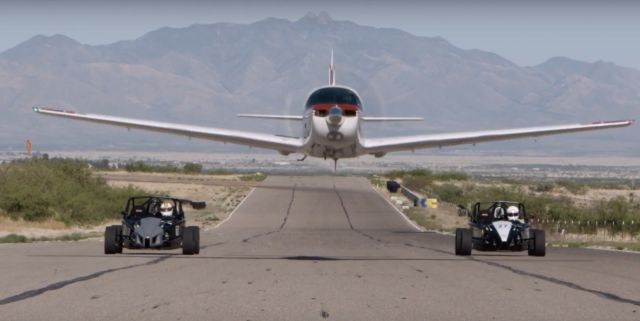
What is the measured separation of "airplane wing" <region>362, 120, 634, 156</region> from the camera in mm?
49625

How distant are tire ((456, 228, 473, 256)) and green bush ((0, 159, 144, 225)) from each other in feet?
109

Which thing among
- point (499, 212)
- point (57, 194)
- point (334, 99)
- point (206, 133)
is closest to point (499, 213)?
point (499, 212)

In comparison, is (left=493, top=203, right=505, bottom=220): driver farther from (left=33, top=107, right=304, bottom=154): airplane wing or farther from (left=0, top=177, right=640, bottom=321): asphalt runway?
(left=33, top=107, right=304, bottom=154): airplane wing

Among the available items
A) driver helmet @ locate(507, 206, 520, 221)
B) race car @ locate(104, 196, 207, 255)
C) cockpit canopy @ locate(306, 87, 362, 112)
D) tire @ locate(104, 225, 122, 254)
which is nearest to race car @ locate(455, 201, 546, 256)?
driver helmet @ locate(507, 206, 520, 221)

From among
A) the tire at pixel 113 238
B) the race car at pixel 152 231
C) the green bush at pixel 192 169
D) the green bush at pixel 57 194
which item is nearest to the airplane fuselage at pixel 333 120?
the race car at pixel 152 231

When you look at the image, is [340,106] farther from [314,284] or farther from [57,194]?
[314,284]

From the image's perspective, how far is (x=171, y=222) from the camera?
28156 mm

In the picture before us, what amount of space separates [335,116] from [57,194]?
2316cm

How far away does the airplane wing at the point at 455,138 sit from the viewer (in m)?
49.6

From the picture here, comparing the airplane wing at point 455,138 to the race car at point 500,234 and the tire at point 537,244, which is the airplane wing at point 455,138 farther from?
the tire at point 537,244

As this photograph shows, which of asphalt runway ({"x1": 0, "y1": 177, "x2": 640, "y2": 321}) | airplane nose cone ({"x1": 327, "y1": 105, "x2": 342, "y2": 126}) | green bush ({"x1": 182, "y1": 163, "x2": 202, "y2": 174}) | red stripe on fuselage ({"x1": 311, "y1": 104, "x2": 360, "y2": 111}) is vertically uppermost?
red stripe on fuselage ({"x1": 311, "y1": 104, "x2": 360, "y2": 111})

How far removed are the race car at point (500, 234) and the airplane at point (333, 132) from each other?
15702mm

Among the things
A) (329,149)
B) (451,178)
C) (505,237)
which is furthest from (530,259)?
(451,178)

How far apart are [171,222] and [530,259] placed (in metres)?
9.57
